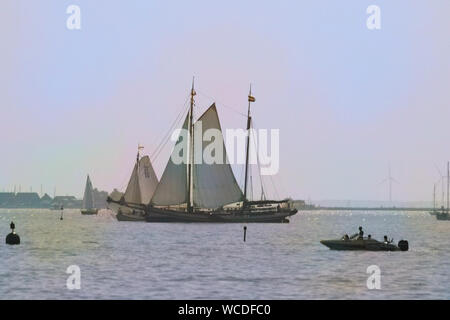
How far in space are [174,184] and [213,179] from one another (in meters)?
6.18

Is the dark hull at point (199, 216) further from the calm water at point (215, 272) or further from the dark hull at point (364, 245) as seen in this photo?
the dark hull at point (364, 245)

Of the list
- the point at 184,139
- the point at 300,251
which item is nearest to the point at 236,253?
the point at 300,251

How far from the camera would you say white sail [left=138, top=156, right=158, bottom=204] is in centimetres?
16488

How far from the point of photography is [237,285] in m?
53.5

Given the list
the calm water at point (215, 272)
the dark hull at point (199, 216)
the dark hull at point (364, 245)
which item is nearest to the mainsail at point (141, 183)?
the dark hull at point (199, 216)

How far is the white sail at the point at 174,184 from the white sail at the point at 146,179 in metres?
27.8

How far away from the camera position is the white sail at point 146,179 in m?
165

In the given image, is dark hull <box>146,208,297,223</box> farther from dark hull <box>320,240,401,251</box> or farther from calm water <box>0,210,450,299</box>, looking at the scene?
dark hull <box>320,240,401,251</box>

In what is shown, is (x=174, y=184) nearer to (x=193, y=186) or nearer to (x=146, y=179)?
(x=193, y=186)

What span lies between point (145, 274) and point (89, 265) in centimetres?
841

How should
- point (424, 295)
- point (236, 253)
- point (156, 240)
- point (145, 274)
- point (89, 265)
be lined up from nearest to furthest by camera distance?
point (424, 295), point (145, 274), point (89, 265), point (236, 253), point (156, 240)

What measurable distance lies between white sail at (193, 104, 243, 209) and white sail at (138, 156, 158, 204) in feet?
100

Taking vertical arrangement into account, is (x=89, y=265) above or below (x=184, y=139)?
below
